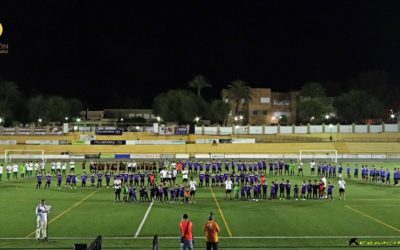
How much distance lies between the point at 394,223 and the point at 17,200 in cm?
2220

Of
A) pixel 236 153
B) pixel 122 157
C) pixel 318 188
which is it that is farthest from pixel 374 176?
pixel 122 157

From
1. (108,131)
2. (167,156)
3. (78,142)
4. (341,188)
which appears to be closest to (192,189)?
(341,188)

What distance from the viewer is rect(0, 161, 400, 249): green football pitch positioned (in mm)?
18609

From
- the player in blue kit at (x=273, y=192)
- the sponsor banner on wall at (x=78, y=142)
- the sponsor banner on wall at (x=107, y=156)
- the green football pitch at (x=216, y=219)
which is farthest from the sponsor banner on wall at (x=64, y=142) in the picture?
the player in blue kit at (x=273, y=192)

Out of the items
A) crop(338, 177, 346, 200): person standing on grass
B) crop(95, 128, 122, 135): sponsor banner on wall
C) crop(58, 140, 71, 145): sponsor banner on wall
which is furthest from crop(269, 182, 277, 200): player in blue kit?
crop(58, 140, 71, 145): sponsor banner on wall

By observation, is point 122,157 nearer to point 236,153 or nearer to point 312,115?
point 236,153

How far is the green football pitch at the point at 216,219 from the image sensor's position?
1861 cm

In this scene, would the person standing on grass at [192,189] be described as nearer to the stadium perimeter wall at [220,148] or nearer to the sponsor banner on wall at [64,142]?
the stadium perimeter wall at [220,148]

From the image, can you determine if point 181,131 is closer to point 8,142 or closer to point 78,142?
point 78,142

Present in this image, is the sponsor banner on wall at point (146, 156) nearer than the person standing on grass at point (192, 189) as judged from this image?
No

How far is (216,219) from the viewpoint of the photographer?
2391cm

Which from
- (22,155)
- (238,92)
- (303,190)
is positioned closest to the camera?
(303,190)

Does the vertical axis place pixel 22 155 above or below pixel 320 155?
below

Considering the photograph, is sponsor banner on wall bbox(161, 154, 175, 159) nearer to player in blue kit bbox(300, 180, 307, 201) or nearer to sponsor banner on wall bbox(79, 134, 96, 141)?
sponsor banner on wall bbox(79, 134, 96, 141)
